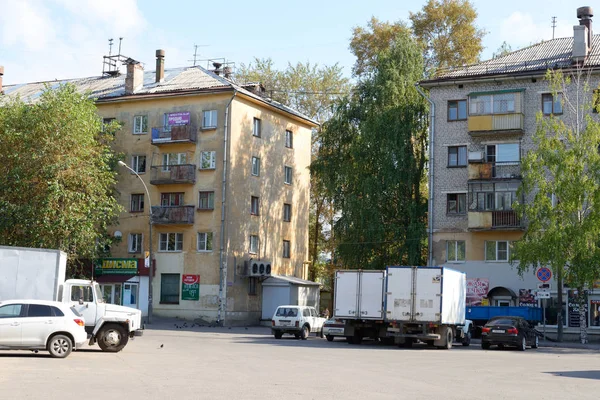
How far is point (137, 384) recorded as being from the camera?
1538 cm

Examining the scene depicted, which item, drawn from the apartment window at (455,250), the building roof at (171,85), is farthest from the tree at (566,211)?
the building roof at (171,85)

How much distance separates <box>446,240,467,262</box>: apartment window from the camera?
4850cm

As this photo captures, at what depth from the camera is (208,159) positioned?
177ft

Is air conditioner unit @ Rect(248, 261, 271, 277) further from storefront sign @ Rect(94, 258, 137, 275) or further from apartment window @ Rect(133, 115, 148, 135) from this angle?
apartment window @ Rect(133, 115, 148, 135)

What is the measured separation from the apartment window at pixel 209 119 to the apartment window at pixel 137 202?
6.90m

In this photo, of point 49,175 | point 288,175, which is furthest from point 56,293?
point 288,175

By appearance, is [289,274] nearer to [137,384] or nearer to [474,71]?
[474,71]

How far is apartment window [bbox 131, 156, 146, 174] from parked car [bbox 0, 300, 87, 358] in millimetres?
34564

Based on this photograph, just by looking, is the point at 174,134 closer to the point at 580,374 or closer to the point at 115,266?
the point at 115,266

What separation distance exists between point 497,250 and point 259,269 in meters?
15.6

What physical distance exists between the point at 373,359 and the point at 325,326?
11.6 m

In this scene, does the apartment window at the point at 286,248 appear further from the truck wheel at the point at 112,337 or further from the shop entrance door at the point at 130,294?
the truck wheel at the point at 112,337

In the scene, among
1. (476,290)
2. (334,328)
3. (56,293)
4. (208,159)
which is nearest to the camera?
(56,293)

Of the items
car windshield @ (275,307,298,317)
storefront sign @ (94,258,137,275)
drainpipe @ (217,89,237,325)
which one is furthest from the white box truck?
storefront sign @ (94,258,137,275)
